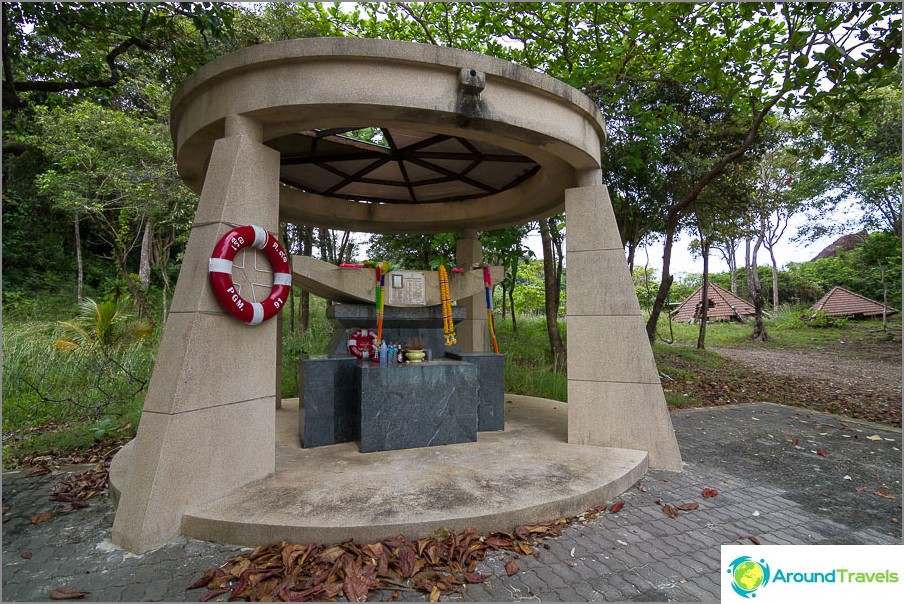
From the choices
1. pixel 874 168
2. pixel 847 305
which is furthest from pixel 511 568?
pixel 847 305

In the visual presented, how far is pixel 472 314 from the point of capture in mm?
8484

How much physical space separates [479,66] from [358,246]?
46.9 ft

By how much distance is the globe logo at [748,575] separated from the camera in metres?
2.64

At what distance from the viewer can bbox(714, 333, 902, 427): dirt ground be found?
8547mm

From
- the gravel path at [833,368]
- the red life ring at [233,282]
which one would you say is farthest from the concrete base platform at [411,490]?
the gravel path at [833,368]

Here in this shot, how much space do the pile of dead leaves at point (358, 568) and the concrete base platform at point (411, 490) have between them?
103mm

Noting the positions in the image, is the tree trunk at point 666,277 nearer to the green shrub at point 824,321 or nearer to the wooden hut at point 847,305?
the green shrub at point 824,321

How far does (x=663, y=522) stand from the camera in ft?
11.7

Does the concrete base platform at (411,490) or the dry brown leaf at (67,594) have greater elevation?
the concrete base platform at (411,490)

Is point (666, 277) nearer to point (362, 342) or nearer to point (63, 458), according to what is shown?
point (362, 342)

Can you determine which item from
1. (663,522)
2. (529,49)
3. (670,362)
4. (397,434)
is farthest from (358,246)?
(663,522)

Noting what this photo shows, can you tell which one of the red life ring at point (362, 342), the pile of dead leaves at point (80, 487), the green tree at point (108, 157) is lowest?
the pile of dead leaves at point (80, 487)

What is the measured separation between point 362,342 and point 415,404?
121cm

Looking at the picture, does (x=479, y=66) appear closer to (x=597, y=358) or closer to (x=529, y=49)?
(x=597, y=358)
